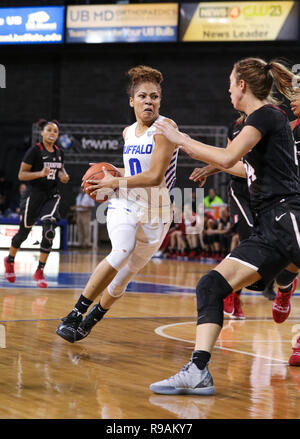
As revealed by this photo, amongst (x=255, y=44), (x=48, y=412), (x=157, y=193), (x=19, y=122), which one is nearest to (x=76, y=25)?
(x=19, y=122)

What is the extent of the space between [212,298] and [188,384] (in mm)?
464

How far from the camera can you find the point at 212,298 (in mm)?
3910

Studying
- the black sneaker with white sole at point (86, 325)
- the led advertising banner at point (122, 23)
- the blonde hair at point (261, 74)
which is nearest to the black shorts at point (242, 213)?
the black sneaker with white sole at point (86, 325)

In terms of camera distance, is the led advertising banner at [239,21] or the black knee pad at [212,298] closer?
the black knee pad at [212,298]

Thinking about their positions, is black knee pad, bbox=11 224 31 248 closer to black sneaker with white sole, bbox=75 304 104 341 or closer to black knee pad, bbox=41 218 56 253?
black knee pad, bbox=41 218 56 253

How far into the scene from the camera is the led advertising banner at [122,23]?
20.9m

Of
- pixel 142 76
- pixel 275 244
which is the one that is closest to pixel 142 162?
pixel 142 76

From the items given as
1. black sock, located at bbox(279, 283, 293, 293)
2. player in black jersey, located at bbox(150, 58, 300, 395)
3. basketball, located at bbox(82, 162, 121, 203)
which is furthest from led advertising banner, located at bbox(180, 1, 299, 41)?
Result: player in black jersey, located at bbox(150, 58, 300, 395)

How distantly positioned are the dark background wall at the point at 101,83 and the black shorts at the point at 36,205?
11630mm

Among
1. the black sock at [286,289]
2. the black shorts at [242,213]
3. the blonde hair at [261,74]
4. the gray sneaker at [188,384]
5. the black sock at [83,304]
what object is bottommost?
the gray sneaker at [188,384]

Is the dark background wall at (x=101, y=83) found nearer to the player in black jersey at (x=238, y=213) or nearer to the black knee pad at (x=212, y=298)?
the player in black jersey at (x=238, y=213)

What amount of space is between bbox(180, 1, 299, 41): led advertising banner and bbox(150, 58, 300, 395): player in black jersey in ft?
54.0

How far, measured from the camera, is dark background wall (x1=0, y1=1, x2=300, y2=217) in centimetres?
2111
